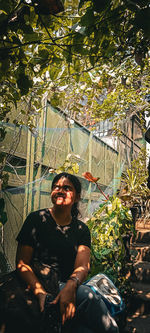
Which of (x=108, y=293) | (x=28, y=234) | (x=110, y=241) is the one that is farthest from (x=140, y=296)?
(x=28, y=234)

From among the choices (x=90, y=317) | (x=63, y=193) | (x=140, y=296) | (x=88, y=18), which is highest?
(x=88, y=18)

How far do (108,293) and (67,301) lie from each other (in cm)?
38

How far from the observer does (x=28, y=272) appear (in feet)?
5.14

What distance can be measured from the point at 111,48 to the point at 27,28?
550mm

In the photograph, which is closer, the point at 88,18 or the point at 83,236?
the point at 88,18

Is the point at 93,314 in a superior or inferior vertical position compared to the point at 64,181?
inferior

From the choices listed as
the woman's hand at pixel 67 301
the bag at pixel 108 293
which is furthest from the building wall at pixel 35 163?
the woman's hand at pixel 67 301

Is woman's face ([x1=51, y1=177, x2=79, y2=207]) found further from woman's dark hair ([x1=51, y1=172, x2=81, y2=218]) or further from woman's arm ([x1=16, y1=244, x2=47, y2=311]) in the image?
woman's arm ([x1=16, y1=244, x2=47, y2=311])

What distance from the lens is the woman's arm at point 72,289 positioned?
1.40 metres

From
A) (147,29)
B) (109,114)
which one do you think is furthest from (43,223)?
(109,114)

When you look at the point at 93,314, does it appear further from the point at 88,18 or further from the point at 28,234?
the point at 88,18

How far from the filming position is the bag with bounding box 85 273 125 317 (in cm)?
161

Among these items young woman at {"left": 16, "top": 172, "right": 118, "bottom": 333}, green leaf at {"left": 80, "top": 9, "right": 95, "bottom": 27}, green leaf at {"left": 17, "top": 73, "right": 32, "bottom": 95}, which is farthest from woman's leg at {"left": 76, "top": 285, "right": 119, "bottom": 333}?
green leaf at {"left": 80, "top": 9, "right": 95, "bottom": 27}

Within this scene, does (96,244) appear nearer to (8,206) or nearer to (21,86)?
(8,206)
